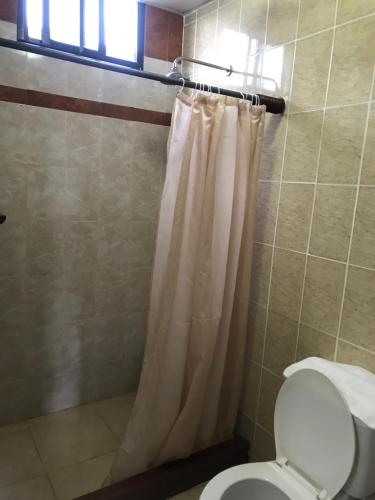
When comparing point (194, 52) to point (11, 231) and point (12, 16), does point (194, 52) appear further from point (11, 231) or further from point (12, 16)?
point (11, 231)

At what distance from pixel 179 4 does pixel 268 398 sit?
227cm

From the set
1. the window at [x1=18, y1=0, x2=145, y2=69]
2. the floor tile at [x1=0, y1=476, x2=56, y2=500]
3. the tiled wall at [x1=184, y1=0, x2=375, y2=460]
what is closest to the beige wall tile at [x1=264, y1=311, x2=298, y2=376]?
the tiled wall at [x1=184, y1=0, x2=375, y2=460]

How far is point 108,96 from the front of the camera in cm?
215

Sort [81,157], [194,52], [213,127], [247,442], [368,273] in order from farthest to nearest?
[194,52] < [81,157] < [247,442] < [213,127] < [368,273]

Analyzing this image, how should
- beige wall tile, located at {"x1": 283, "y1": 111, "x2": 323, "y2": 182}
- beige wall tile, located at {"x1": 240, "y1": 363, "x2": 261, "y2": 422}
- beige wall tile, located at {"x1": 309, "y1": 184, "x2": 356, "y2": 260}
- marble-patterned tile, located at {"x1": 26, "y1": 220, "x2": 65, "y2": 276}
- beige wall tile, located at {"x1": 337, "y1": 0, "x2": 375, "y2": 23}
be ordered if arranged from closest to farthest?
beige wall tile, located at {"x1": 337, "y1": 0, "x2": 375, "y2": 23} → beige wall tile, located at {"x1": 309, "y1": 184, "x2": 356, "y2": 260} → beige wall tile, located at {"x1": 283, "y1": 111, "x2": 323, "y2": 182} → beige wall tile, located at {"x1": 240, "y1": 363, "x2": 261, "y2": 422} → marble-patterned tile, located at {"x1": 26, "y1": 220, "x2": 65, "y2": 276}

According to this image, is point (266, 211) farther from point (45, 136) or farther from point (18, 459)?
point (18, 459)

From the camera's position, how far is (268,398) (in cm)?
188

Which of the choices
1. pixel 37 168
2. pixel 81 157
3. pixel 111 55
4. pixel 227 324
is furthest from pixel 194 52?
pixel 227 324

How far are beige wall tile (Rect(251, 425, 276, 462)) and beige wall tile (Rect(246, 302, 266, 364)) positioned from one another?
14.4 inches

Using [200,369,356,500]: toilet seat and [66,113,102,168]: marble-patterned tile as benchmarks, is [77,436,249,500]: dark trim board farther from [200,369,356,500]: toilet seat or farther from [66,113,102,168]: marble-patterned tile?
[66,113,102,168]: marble-patterned tile

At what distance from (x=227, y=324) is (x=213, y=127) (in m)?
0.93

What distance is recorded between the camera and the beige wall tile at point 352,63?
1399mm

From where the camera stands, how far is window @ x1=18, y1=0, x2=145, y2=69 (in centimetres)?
197

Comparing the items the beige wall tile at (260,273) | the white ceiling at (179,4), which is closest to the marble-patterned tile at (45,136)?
the white ceiling at (179,4)
